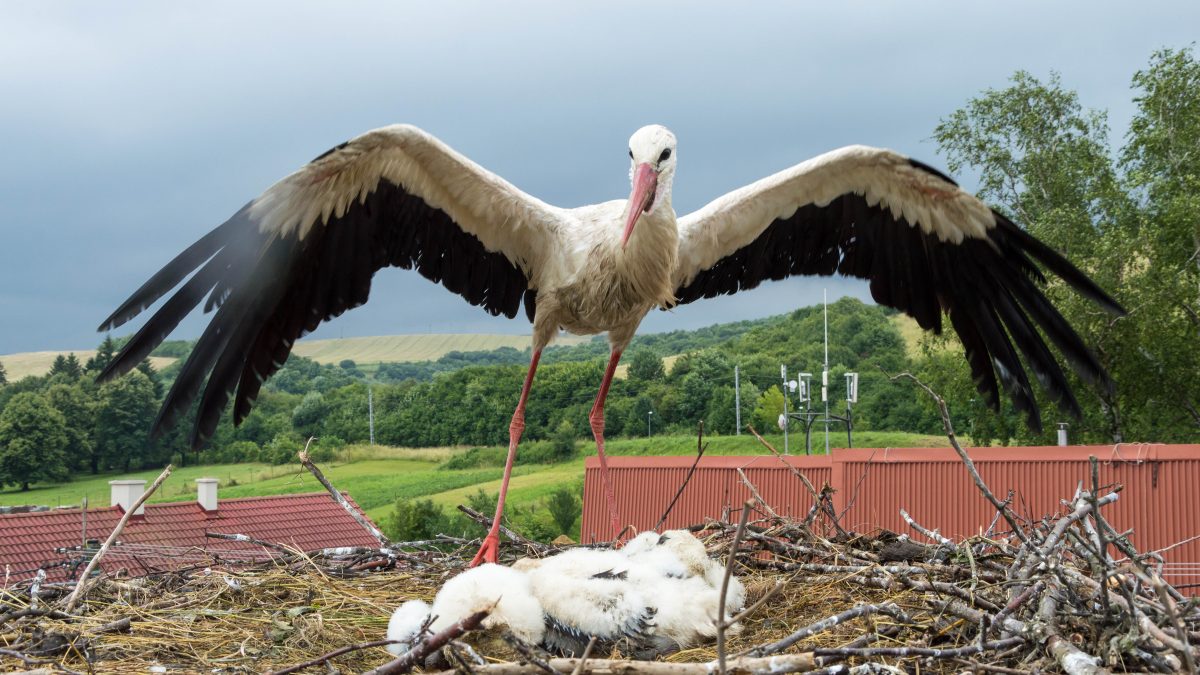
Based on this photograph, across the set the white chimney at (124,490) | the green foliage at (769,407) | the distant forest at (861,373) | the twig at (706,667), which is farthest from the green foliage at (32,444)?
the twig at (706,667)

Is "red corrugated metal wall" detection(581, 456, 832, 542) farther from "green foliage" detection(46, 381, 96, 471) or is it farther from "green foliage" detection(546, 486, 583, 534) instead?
"green foliage" detection(46, 381, 96, 471)

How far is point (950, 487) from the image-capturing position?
11883 millimetres

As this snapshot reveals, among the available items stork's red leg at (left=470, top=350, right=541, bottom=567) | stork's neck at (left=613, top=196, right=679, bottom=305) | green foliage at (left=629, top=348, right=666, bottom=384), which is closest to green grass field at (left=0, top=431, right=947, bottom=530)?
green foliage at (left=629, top=348, right=666, bottom=384)

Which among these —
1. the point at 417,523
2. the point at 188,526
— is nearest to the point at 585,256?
the point at 188,526

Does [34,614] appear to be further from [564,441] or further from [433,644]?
[564,441]

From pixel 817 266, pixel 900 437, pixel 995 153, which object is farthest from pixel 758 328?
pixel 817 266

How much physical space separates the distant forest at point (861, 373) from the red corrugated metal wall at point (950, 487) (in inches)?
58.8

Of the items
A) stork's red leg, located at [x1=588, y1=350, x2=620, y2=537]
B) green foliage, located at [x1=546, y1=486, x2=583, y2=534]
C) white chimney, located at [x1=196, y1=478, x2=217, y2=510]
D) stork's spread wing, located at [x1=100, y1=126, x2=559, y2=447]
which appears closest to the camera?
stork's spread wing, located at [x1=100, y1=126, x2=559, y2=447]

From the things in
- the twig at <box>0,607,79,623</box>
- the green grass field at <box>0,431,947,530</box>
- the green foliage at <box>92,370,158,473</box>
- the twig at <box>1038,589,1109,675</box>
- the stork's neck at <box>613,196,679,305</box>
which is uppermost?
the stork's neck at <box>613,196,679,305</box>

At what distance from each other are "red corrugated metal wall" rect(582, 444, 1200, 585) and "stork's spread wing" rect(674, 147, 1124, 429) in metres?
4.24

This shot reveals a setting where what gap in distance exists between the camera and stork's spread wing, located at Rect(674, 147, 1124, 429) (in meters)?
5.05

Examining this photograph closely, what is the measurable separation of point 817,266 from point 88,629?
3.92 meters

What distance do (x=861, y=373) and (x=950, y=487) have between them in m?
37.3

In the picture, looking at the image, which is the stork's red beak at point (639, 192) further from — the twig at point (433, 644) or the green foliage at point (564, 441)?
the green foliage at point (564, 441)
